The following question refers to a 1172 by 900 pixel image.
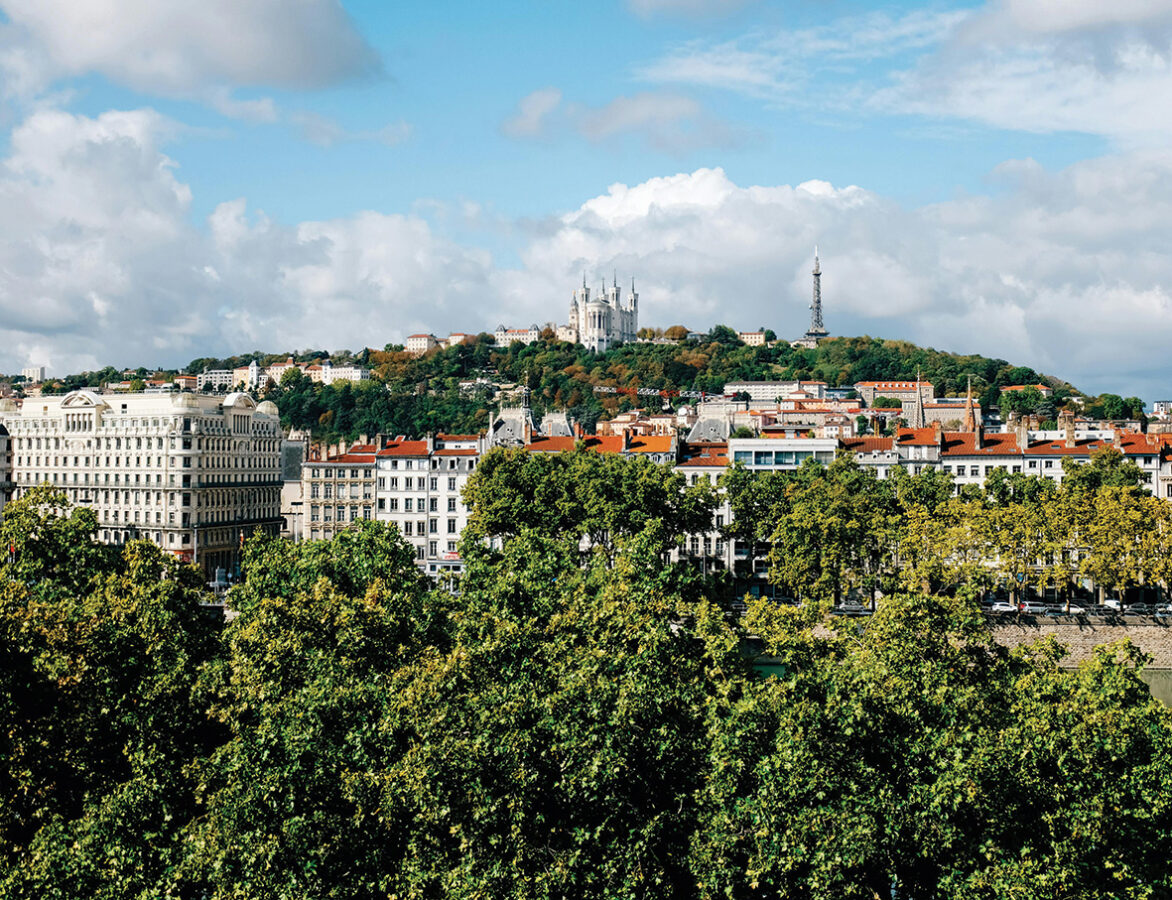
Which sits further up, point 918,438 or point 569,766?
point 918,438

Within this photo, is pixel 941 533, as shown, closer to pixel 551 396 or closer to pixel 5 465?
pixel 5 465

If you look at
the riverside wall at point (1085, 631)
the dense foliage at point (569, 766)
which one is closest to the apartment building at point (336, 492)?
the riverside wall at point (1085, 631)

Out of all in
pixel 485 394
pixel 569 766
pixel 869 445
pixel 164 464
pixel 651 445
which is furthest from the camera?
pixel 485 394

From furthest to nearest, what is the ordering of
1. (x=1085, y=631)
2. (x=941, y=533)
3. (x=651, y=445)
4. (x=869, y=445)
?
(x=651, y=445)
(x=869, y=445)
(x=941, y=533)
(x=1085, y=631)

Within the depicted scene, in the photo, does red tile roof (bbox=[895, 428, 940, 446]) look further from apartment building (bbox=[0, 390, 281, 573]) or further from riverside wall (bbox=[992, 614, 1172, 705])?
apartment building (bbox=[0, 390, 281, 573])

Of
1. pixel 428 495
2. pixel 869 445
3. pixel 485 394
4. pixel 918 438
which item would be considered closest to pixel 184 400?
pixel 428 495

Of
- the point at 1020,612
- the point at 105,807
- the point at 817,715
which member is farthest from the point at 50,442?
the point at 817,715

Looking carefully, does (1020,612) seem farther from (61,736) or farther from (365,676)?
(61,736)
